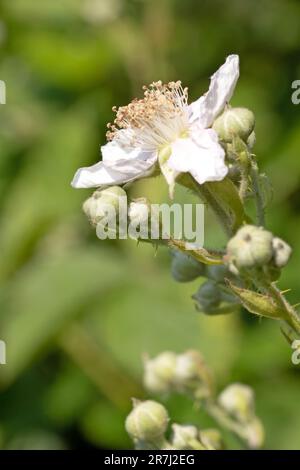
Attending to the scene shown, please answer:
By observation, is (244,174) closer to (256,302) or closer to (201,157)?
(201,157)

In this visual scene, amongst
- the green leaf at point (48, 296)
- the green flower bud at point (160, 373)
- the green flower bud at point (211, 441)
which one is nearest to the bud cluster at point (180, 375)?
the green flower bud at point (160, 373)

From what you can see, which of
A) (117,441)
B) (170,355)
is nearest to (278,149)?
(117,441)

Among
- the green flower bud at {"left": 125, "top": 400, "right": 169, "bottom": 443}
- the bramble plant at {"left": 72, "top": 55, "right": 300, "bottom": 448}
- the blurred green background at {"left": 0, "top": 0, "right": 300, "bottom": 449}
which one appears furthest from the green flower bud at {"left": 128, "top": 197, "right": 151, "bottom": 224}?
the blurred green background at {"left": 0, "top": 0, "right": 300, "bottom": 449}

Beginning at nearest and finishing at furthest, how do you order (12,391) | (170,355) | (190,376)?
1. (190,376)
2. (170,355)
3. (12,391)

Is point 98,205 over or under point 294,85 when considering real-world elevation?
under

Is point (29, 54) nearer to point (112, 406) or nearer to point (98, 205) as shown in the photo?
point (112, 406)

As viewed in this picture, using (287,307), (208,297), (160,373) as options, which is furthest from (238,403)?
(287,307)

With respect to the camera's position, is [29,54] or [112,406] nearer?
[112,406]
